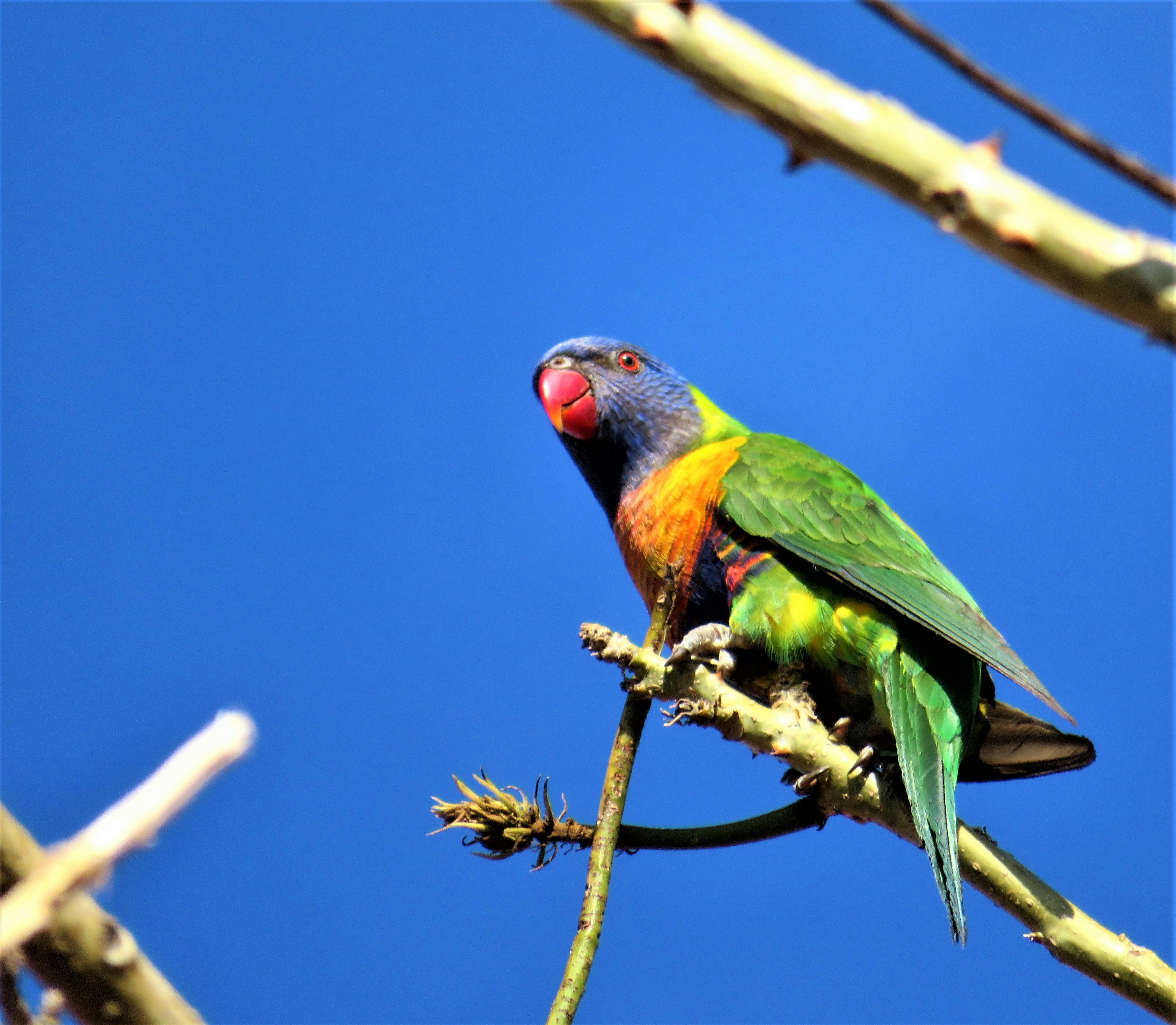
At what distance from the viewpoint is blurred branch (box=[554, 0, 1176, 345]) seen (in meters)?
0.90

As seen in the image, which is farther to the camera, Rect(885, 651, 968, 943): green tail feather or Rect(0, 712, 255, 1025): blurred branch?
Rect(885, 651, 968, 943): green tail feather

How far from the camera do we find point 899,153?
94cm

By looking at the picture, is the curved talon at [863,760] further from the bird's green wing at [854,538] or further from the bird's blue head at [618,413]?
the bird's blue head at [618,413]

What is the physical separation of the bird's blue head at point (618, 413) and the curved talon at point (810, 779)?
1.68 m

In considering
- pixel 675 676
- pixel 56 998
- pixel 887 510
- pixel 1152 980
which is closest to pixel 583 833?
pixel 675 676

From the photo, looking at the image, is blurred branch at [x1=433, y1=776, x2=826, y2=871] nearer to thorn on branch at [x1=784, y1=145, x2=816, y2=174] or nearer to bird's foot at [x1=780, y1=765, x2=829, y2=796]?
bird's foot at [x1=780, y1=765, x2=829, y2=796]

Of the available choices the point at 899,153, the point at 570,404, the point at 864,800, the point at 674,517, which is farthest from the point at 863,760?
the point at 899,153

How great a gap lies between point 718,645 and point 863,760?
0.60m

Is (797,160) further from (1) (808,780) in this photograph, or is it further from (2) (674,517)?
(2) (674,517)

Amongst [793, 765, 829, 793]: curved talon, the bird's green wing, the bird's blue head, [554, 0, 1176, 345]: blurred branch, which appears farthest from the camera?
the bird's blue head

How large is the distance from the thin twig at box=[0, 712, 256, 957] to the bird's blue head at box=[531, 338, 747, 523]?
11.2ft

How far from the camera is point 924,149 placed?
94cm

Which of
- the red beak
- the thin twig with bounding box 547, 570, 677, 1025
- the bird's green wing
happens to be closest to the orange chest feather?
the bird's green wing

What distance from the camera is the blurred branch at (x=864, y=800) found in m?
2.25
